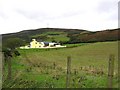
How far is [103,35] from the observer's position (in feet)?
141

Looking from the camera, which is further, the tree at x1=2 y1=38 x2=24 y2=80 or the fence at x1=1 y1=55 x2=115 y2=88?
the tree at x1=2 y1=38 x2=24 y2=80

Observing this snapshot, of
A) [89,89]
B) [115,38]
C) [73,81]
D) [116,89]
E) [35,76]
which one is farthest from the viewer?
[115,38]

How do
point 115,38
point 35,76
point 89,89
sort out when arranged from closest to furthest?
point 89,89
point 35,76
point 115,38

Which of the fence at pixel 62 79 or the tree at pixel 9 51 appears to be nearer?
the fence at pixel 62 79

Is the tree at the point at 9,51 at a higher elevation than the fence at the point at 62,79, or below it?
higher

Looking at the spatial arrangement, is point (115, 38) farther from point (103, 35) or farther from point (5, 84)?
point (5, 84)

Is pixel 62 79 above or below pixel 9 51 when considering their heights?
below

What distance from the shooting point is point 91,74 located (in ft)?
48.1

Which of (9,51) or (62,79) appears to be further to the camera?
(9,51)

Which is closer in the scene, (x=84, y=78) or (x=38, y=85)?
(x=38, y=85)

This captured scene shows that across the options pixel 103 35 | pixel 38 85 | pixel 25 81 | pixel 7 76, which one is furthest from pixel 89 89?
pixel 103 35

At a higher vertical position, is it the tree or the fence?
the tree

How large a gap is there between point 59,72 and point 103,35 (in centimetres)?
2844

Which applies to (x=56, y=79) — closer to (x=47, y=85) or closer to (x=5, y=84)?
(x=47, y=85)
